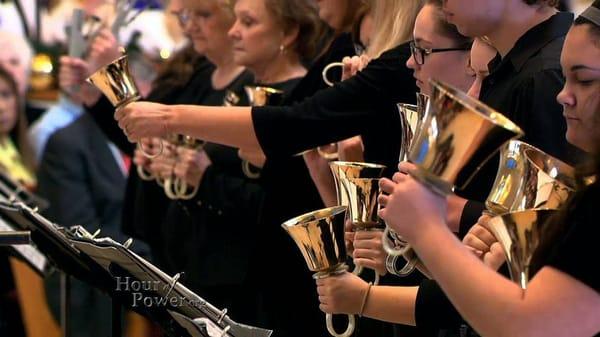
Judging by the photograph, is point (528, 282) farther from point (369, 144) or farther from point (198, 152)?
point (198, 152)

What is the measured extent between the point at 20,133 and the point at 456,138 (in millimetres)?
4377

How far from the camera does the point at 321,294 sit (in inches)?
90.1

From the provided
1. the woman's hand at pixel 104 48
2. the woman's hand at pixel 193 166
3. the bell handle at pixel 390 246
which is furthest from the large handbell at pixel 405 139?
the woman's hand at pixel 104 48

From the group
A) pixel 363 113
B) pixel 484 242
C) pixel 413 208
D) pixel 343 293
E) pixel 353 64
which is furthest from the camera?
pixel 353 64

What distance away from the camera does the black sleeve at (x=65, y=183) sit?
4922 mm

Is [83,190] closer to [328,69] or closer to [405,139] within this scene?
[328,69]

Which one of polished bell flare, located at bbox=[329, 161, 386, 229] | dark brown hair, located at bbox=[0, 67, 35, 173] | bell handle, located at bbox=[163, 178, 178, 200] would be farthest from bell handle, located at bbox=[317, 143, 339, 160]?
dark brown hair, located at bbox=[0, 67, 35, 173]

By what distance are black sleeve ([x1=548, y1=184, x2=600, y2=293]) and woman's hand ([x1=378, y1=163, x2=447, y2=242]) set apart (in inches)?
6.7

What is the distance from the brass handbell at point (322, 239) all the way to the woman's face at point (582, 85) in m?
0.54

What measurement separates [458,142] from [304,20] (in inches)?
80.3

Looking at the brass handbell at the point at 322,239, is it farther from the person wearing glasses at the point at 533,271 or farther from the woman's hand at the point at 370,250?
the person wearing glasses at the point at 533,271

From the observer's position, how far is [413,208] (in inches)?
63.3

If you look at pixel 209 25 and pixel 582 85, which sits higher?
pixel 582 85

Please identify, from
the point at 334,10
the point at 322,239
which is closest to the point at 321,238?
the point at 322,239
